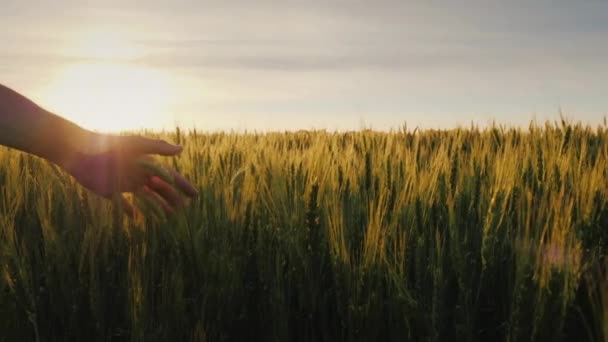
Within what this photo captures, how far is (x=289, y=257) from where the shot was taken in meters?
1.33

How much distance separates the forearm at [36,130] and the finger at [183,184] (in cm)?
36

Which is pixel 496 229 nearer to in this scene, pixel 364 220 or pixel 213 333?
pixel 364 220

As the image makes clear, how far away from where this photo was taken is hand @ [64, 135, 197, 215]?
1662mm

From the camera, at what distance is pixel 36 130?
1.75m

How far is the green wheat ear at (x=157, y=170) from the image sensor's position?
5.05ft

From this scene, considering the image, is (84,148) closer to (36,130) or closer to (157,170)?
(36,130)

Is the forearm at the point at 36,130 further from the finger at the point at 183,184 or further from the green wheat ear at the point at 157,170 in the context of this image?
the finger at the point at 183,184

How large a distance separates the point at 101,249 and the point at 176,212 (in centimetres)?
19

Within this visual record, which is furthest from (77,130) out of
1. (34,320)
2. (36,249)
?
(34,320)

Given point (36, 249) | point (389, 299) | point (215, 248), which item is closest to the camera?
point (389, 299)

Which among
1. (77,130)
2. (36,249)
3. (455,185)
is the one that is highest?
(77,130)

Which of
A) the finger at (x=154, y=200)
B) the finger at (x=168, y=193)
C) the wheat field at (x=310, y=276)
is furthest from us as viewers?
→ the finger at (x=168, y=193)

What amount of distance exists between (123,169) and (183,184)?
25 cm

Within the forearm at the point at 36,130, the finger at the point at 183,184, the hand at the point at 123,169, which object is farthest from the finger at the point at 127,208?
the forearm at the point at 36,130
